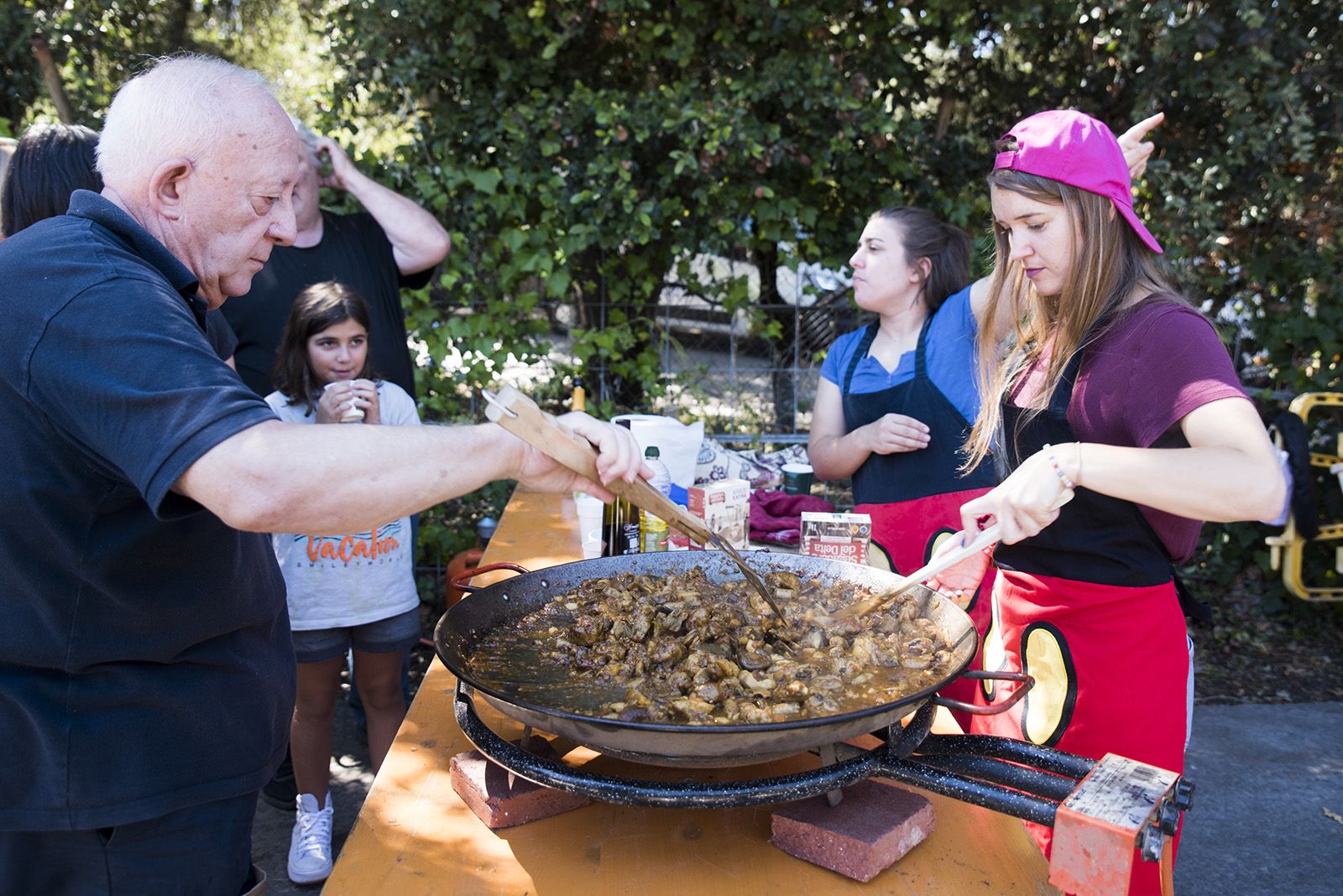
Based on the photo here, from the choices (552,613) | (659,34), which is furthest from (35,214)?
(659,34)

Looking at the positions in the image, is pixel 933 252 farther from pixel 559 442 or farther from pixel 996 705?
pixel 559 442

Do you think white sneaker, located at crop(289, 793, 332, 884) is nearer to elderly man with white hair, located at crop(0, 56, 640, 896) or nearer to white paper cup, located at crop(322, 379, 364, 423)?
white paper cup, located at crop(322, 379, 364, 423)

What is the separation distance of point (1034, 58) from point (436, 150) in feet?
12.1

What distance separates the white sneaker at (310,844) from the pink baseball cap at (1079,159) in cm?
303

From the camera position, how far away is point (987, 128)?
19.4 feet

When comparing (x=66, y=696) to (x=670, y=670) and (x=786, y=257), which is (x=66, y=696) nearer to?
(x=670, y=670)

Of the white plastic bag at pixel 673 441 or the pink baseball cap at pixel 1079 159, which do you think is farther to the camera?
the white plastic bag at pixel 673 441

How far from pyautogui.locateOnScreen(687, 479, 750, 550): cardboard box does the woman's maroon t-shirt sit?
1.00 metres

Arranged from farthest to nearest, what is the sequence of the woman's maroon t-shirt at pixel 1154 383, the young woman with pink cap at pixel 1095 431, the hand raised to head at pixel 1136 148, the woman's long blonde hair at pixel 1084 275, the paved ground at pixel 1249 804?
the paved ground at pixel 1249 804 → the hand raised to head at pixel 1136 148 → the woman's long blonde hair at pixel 1084 275 → the young woman with pink cap at pixel 1095 431 → the woman's maroon t-shirt at pixel 1154 383

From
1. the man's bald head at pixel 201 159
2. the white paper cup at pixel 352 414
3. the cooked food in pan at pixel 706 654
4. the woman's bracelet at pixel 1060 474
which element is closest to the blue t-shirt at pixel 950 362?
the cooked food in pan at pixel 706 654

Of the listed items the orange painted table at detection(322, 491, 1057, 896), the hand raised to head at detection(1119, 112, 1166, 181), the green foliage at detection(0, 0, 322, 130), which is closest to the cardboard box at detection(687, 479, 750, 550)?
the orange painted table at detection(322, 491, 1057, 896)

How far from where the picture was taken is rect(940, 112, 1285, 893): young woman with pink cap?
6.51 ft

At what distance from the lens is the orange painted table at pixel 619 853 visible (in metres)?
1.55

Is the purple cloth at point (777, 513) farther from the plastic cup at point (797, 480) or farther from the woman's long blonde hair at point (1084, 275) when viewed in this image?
the woman's long blonde hair at point (1084, 275)
